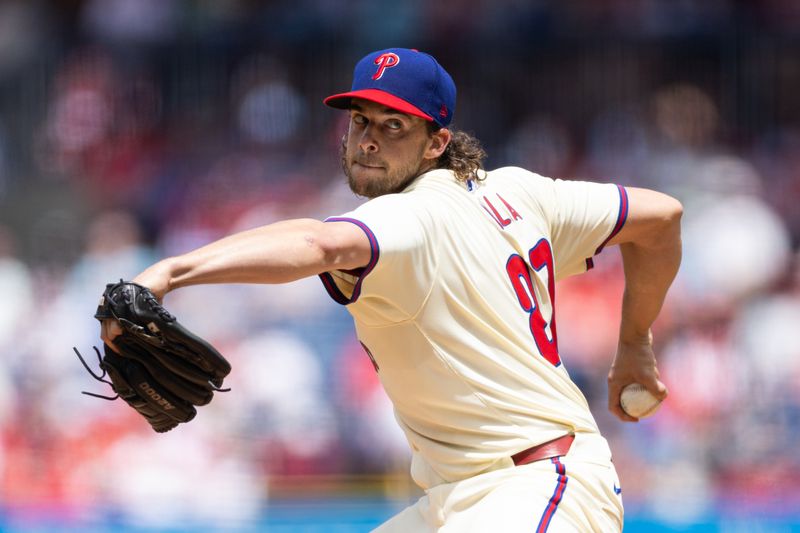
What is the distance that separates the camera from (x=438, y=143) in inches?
134

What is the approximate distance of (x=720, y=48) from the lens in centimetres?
936

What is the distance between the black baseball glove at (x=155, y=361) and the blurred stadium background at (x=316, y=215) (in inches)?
183

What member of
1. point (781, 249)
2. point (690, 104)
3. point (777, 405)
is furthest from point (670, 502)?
point (690, 104)

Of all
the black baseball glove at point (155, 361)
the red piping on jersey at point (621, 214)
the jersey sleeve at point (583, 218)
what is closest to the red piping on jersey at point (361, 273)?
the black baseball glove at point (155, 361)

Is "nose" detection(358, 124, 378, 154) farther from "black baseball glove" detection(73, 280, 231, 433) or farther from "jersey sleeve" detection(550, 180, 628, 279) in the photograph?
"black baseball glove" detection(73, 280, 231, 433)

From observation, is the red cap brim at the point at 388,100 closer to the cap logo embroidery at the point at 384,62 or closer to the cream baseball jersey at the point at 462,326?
the cap logo embroidery at the point at 384,62

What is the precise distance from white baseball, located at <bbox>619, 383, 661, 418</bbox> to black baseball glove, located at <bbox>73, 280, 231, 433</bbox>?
1.61 meters

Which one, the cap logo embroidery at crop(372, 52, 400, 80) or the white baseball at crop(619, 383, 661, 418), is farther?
the white baseball at crop(619, 383, 661, 418)

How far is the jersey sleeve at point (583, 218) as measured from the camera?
11.5ft

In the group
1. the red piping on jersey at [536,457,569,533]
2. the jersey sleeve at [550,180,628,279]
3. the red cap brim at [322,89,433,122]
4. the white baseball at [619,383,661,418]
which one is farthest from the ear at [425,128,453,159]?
the white baseball at [619,383,661,418]

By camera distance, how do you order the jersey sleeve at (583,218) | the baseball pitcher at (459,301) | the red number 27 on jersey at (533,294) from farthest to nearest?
the jersey sleeve at (583,218) → the red number 27 on jersey at (533,294) → the baseball pitcher at (459,301)

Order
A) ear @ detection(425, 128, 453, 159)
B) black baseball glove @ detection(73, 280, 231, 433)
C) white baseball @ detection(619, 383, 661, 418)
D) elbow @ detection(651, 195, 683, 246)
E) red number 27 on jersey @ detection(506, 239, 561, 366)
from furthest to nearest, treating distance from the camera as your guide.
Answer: white baseball @ detection(619, 383, 661, 418) → elbow @ detection(651, 195, 683, 246) → ear @ detection(425, 128, 453, 159) → red number 27 on jersey @ detection(506, 239, 561, 366) → black baseball glove @ detection(73, 280, 231, 433)

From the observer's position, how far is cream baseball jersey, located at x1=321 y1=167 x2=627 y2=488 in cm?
294

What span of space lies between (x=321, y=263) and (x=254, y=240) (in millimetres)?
162
